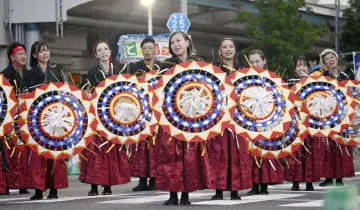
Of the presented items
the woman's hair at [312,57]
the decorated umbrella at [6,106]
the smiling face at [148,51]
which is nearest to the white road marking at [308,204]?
the decorated umbrella at [6,106]

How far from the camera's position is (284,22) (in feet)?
126

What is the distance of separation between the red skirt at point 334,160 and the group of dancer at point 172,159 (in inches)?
0.5

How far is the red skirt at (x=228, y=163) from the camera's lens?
9531mm

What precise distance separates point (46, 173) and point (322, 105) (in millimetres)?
3616

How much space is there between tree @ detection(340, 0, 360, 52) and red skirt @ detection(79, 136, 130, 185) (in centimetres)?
3456

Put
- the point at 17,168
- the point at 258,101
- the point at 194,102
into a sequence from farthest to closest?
the point at 17,168
the point at 258,101
the point at 194,102

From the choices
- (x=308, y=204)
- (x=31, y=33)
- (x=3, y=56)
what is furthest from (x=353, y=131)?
(x=3, y=56)

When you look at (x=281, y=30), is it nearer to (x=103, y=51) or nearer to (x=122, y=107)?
(x=103, y=51)

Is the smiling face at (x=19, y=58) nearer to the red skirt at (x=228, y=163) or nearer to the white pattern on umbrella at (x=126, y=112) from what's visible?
the white pattern on umbrella at (x=126, y=112)

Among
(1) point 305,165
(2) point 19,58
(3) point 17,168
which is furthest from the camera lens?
(1) point 305,165

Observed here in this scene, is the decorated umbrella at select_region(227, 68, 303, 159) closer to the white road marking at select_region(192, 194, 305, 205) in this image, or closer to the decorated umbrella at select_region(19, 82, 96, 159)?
the white road marking at select_region(192, 194, 305, 205)

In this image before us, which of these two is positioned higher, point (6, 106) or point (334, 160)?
point (6, 106)

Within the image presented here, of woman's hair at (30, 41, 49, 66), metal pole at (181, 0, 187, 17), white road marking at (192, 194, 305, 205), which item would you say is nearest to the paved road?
white road marking at (192, 194, 305, 205)

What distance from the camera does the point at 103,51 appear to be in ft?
38.1
